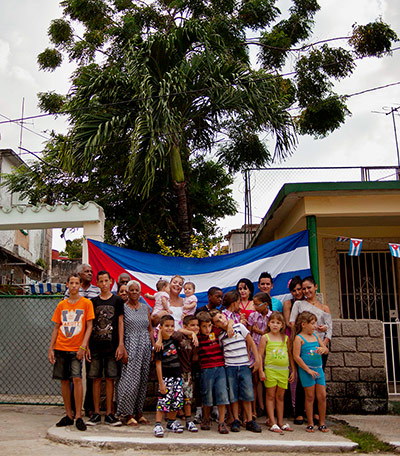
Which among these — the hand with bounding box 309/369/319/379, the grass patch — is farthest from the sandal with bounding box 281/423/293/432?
the hand with bounding box 309/369/319/379

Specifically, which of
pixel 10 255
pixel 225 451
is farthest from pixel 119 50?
pixel 225 451

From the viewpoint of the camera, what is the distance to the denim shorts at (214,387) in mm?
5215

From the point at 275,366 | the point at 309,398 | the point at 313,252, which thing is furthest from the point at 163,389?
the point at 313,252

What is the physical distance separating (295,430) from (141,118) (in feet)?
22.4

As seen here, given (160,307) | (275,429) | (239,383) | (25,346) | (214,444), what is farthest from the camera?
(25,346)

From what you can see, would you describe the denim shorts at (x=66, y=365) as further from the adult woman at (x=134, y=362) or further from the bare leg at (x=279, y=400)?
the bare leg at (x=279, y=400)

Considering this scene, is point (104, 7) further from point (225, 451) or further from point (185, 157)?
point (225, 451)

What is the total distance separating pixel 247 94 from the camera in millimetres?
10914

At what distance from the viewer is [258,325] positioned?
587cm

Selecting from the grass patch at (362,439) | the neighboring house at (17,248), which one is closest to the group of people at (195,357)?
the grass patch at (362,439)

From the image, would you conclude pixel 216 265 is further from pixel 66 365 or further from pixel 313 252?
pixel 66 365

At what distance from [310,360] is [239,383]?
2.70ft

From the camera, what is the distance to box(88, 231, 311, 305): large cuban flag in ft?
23.4

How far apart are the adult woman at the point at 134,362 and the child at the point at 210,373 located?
0.71 metres
